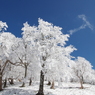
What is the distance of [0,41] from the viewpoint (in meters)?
16.0

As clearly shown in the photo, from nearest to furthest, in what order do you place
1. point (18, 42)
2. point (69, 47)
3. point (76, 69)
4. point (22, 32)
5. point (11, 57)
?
point (69, 47), point (11, 57), point (18, 42), point (22, 32), point (76, 69)

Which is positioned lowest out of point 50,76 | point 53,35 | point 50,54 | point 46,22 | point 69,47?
point 50,76

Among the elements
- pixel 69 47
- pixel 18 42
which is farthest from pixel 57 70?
pixel 18 42

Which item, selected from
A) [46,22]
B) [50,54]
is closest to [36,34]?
[46,22]

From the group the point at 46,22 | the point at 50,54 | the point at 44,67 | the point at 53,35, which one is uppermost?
the point at 46,22

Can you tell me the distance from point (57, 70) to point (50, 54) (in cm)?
248

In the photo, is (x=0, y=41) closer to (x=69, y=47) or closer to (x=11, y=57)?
(x=11, y=57)

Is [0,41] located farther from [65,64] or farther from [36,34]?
[65,64]

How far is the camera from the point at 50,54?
53.2ft

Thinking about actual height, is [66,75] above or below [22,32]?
below

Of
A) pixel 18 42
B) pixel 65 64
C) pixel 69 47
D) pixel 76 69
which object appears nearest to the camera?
pixel 65 64

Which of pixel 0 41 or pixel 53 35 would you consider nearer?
pixel 0 41

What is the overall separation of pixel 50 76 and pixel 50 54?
319cm

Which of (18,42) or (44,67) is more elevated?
(18,42)
